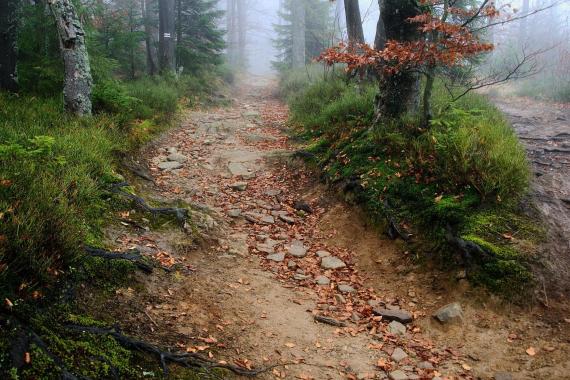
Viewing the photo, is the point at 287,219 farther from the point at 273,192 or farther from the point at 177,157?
the point at 177,157

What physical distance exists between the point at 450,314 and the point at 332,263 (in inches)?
66.2

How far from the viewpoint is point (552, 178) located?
6047 mm

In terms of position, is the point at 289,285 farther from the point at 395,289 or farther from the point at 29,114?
the point at 29,114

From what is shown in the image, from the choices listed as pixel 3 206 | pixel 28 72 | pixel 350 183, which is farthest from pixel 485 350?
pixel 28 72

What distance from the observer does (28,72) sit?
8250 millimetres

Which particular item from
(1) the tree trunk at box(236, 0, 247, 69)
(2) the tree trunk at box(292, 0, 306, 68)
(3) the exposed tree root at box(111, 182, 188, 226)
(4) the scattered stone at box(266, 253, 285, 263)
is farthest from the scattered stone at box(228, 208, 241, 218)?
(1) the tree trunk at box(236, 0, 247, 69)

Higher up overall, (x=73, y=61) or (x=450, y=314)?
(x=73, y=61)

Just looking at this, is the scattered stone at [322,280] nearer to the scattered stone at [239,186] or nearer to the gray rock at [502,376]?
the gray rock at [502,376]

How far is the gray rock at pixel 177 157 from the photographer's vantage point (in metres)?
8.42

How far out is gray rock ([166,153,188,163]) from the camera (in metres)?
8.42

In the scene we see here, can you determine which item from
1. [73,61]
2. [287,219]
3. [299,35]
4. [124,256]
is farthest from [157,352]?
[299,35]

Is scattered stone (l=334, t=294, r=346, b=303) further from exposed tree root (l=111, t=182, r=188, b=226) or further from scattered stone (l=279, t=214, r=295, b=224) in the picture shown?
exposed tree root (l=111, t=182, r=188, b=226)

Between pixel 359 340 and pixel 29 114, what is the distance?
20.4ft

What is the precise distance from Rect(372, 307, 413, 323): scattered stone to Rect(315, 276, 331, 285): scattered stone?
749 mm
